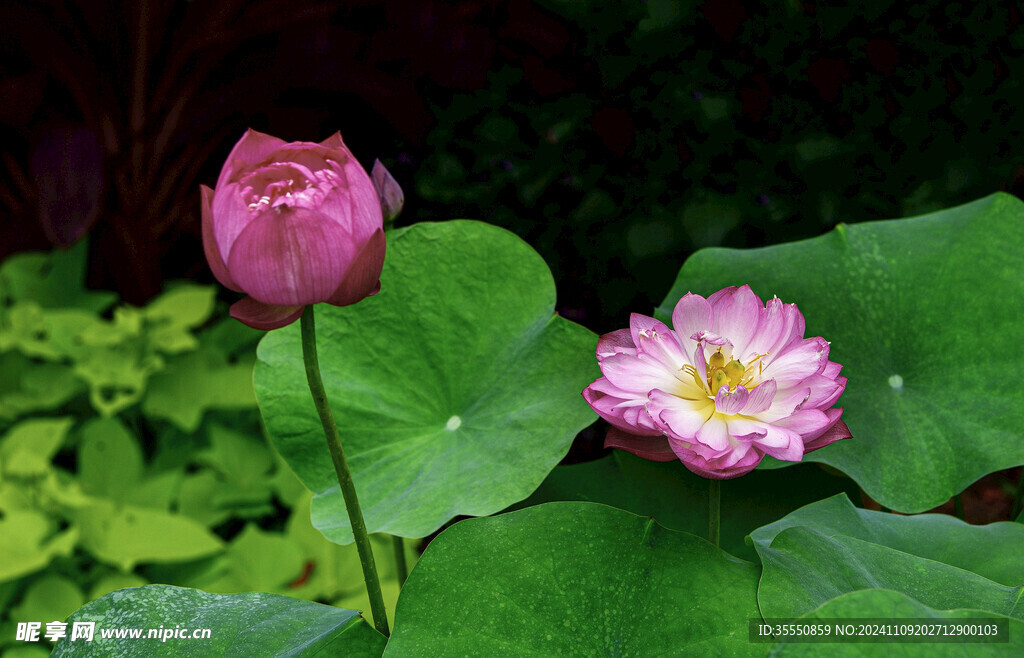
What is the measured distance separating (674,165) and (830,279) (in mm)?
659

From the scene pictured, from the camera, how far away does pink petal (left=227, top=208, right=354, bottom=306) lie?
0.34 metres

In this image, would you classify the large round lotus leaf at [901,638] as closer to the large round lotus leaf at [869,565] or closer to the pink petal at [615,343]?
the large round lotus leaf at [869,565]

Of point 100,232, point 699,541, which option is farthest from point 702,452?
point 100,232

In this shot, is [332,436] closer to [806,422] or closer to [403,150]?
[806,422]

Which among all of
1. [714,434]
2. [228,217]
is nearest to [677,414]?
[714,434]

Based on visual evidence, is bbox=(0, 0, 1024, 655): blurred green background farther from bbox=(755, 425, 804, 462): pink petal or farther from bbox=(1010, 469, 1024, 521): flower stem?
bbox=(755, 425, 804, 462): pink petal

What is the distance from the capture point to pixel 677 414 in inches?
14.8

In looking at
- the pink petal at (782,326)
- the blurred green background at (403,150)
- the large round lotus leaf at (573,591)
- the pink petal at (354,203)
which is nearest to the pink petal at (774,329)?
the pink petal at (782,326)

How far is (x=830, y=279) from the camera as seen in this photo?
0.57m

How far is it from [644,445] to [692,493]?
0.61 ft

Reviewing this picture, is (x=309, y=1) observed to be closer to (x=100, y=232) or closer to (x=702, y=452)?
(x=100, y=232)

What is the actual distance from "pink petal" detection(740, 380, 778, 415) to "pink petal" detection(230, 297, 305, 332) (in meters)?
0.22

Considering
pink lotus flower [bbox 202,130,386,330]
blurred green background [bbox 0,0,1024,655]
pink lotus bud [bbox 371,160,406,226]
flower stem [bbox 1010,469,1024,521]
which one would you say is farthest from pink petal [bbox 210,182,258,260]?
blurred green background [bbox 0,0,1024,655]

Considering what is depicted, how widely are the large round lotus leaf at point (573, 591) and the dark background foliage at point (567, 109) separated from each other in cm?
82
